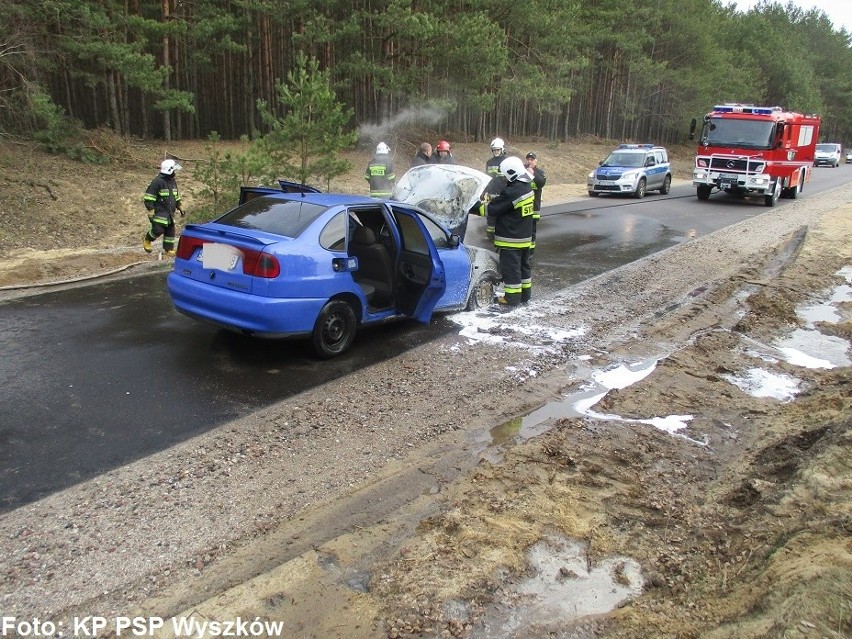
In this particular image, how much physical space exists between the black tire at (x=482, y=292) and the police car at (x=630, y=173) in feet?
53.1

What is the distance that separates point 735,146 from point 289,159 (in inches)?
610

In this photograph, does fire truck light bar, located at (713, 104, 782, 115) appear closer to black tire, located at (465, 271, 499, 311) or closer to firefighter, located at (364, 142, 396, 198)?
firefighter, located at (364, 142, 396, 198)

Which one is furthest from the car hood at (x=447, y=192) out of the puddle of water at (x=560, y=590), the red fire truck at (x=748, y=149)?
the red fire truck at (x=748, y=149)

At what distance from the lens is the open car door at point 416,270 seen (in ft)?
23.5

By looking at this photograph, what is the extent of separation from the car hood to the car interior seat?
7.59 ft

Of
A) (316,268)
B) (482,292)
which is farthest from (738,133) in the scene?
(316,268)

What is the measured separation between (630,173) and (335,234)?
1940 centimetres

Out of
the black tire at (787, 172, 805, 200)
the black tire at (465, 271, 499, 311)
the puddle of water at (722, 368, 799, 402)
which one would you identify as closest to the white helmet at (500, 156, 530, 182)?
the black tire at (465, 271, 499, 311)

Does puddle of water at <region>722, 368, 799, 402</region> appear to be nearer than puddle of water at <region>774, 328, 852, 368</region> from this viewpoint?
Yes

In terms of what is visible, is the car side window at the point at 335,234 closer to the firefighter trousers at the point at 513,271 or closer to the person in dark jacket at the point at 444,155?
the firefighter trousers at the point at 513,271

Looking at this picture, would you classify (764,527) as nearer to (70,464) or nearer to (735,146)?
(70,464)

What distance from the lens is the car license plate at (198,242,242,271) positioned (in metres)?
6.11

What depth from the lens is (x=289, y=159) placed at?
42.6 ft

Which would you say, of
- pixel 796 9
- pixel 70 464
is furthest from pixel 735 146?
pixel 796 9
